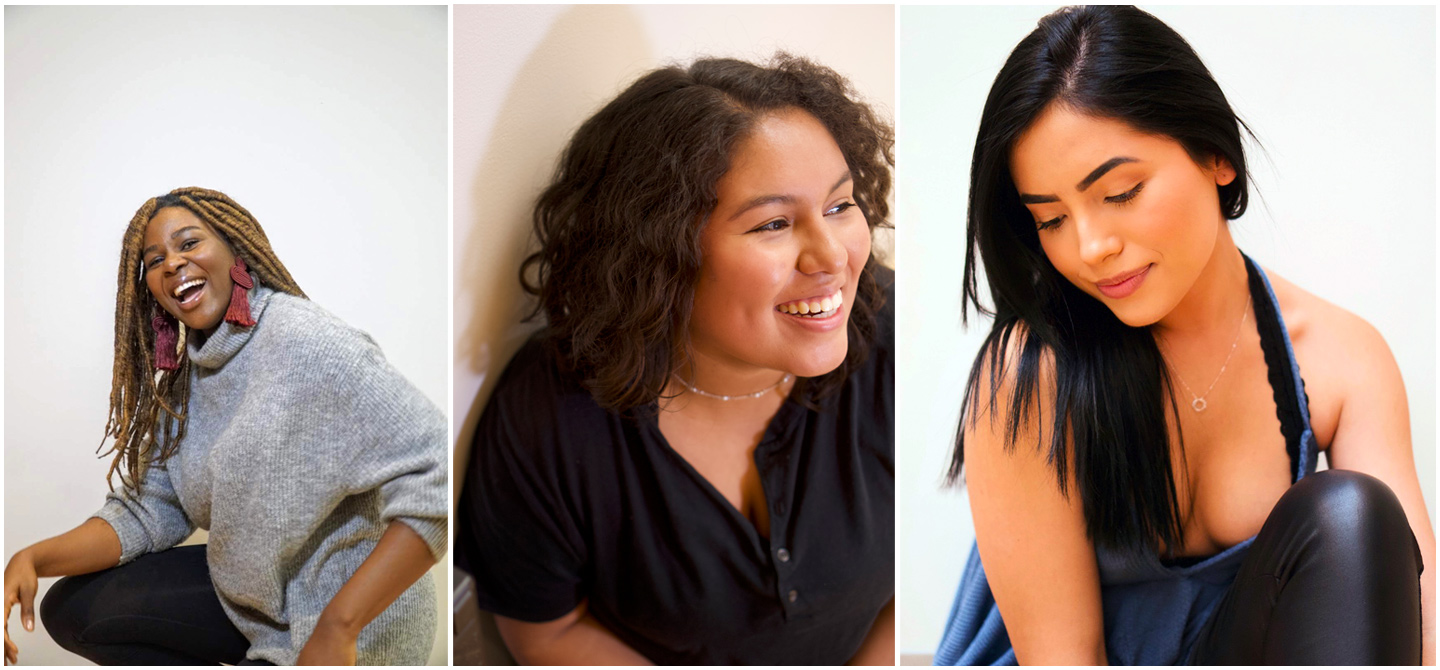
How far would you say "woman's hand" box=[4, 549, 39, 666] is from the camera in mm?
1194

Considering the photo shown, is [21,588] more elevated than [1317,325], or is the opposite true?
[1317,325]

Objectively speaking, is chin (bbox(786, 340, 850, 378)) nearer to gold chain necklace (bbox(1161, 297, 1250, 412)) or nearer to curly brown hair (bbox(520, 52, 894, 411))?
curly brown hair (bbox(520, 52, 894, 411))

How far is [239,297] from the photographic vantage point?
1.15 metres

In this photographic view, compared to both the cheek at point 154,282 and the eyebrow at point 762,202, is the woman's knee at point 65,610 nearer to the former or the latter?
the cheek at point 154,282

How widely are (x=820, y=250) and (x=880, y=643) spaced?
2.12 ft

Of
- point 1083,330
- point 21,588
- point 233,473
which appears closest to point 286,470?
point 233,473

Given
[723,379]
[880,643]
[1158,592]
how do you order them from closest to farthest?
[1158,592], [723,379], [880,643]

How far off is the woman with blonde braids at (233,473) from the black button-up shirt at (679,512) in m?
0.13

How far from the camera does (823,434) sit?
1.30m

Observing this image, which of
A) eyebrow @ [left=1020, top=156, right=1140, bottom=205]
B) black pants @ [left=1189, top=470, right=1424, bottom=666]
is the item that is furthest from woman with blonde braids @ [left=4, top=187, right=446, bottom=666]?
black pants @ [left=1189, top=470, right=1424, bottom=666]

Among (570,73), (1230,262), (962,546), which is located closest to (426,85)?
(570,73)

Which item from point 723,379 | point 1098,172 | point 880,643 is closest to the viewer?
point 1098,172

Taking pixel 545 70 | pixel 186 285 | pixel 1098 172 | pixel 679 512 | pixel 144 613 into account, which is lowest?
pixel 144 613

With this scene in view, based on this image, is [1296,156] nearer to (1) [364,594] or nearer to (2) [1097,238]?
(2) [1097,238]
